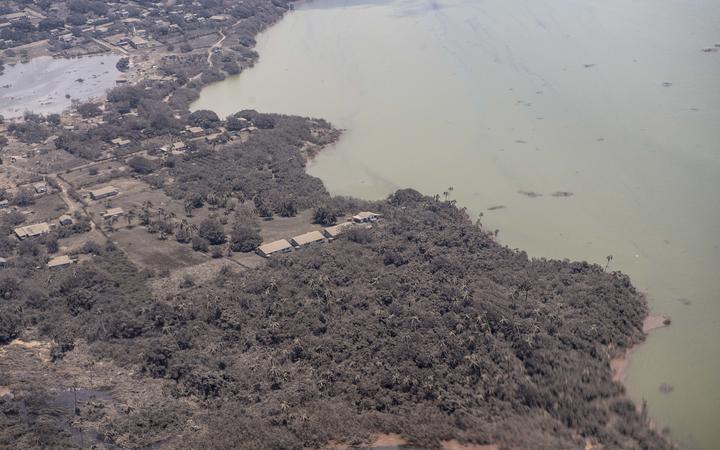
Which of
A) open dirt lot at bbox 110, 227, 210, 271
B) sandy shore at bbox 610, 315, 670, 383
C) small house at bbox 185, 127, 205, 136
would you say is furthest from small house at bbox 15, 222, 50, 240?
sandy shore at bbox 610, 315, 670, 383

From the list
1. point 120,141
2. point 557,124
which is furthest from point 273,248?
point 557,124

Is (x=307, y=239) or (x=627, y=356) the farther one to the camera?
(x=307, y=239)

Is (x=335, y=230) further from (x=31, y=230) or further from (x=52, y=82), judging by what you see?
(x=52, y=82)

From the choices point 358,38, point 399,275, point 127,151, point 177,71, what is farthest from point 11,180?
point 358,38

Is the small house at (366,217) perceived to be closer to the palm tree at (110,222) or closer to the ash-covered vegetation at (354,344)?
the ash-covered vegetation at (354,344)

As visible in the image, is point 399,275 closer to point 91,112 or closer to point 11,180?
point 11,180

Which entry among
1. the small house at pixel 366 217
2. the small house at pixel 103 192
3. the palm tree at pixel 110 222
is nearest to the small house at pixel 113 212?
the palm tree at pixel 110 222

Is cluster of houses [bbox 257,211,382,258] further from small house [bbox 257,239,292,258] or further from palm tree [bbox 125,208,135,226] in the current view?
palm tree [bbox 125,208,135,226]
